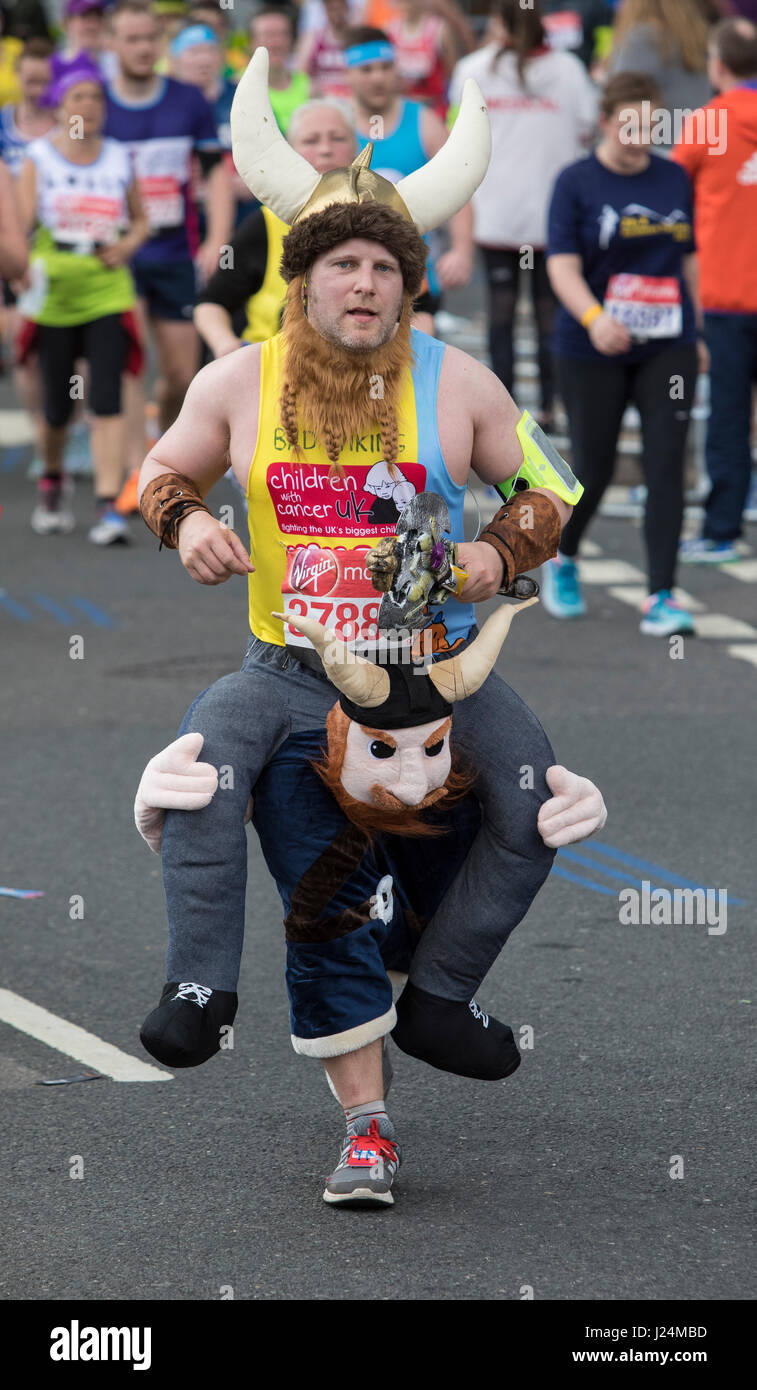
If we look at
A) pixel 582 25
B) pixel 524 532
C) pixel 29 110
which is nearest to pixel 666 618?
pixel 524 532

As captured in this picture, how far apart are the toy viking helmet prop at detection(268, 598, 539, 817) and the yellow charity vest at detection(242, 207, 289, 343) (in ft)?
11.9

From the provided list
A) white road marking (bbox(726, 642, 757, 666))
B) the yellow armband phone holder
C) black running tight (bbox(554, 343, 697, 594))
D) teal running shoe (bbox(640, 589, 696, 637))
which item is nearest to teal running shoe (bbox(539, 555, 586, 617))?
black running tight (bbox(554, 343, 697, 594))

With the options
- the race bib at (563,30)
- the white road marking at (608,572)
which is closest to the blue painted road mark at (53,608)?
the white road marking at (608,572)

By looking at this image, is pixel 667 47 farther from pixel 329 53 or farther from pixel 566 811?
pixel 566 811

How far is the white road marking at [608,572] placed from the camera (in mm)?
10555

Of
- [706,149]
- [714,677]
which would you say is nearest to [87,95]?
[706,149]

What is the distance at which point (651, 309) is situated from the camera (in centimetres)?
912

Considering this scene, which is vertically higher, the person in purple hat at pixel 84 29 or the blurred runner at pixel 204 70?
the person in purple hat at pixel 84 29

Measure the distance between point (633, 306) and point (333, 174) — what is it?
5039mm

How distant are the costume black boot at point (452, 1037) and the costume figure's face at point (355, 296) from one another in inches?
47.0

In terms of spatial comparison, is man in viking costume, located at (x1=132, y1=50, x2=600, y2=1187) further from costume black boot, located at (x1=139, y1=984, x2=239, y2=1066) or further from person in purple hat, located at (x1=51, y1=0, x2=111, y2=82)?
person in purple hat, located at (x1=51, y1=0, x2=111, y2=82)

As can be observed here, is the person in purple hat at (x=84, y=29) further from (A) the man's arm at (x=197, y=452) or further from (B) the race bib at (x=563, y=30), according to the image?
(A) the man's arm at (x=197, y=452)
